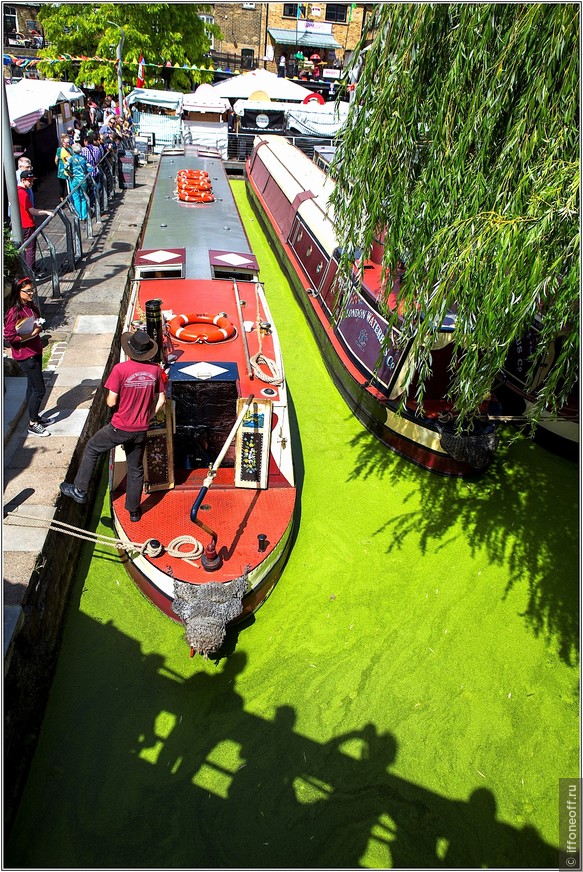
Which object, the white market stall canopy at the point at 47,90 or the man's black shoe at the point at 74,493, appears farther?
the white market stall canopy at the point at 47,90

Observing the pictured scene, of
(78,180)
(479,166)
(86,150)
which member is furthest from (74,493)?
(86,150)

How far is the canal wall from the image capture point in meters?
4.60

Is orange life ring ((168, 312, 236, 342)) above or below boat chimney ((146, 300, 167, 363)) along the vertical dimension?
below

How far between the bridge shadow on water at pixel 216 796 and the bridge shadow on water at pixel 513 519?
2.28 meters

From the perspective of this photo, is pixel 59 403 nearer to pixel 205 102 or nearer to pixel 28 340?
pixel 28 340

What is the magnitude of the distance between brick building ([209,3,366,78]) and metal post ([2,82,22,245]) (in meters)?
40.4

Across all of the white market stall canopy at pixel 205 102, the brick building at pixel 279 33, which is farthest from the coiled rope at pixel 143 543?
the brick building at pixel 279 33

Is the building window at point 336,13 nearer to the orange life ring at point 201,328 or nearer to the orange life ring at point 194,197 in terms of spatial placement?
the orange life ring at point 194,197

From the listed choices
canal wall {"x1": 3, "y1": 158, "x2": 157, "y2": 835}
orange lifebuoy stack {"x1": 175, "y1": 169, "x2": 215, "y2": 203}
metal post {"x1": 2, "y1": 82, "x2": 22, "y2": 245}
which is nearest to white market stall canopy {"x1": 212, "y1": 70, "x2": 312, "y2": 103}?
orange lifebuoy stack {"x1": 175, "y1": 169, "x2": 215, "y2": 203}

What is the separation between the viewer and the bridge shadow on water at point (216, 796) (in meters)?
4.36

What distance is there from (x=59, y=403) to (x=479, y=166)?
5.46 metres

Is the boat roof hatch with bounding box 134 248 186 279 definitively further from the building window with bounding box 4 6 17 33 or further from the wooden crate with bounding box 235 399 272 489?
the building window with bounding box 4 6 17 33

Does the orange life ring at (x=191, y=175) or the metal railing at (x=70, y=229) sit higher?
the orange life ring at (x=191, y=175)

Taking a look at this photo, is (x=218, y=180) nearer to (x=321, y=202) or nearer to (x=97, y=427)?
(x=321, y=202)
